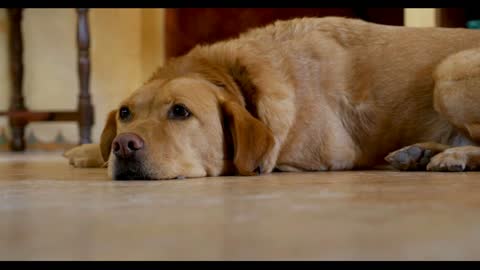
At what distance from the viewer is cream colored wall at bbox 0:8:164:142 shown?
514 centimetres

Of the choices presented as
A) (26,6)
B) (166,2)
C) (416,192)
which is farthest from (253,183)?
(26,6)

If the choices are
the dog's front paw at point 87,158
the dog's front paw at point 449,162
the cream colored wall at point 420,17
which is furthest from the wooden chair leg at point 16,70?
the dog's front paw at point 449,162

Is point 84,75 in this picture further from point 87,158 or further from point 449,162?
point 449,162

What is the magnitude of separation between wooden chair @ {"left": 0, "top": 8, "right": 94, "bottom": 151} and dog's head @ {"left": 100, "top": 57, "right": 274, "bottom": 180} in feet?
7.98

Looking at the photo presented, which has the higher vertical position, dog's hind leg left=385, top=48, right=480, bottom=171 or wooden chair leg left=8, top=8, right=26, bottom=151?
dog's hind leg left=385, top=48, right=480, bottom=171

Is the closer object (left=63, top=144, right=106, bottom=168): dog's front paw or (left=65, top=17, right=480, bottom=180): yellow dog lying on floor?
(left=65, top=17, right=480, bottom=180): yellow dog lying on floor

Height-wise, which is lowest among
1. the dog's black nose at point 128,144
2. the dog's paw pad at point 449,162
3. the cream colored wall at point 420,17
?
the dog's paw pad at point 449,162

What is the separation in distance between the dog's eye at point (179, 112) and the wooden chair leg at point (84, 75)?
2618 mm

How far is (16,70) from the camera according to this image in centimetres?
495

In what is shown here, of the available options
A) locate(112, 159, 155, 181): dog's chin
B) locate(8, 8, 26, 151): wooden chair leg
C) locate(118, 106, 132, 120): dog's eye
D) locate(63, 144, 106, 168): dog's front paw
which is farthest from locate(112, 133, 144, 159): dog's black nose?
locate(8, 8, 26, 151): wooden chair leg

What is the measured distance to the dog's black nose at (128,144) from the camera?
1946mm

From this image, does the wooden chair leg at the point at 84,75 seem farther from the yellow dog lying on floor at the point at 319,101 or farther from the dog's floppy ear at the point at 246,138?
the dog's floppy ear at the point at 246,138

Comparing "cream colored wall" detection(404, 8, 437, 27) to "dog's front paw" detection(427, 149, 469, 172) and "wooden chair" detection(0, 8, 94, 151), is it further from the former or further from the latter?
"dog's front paw" detection(427, 149, 469, 172)

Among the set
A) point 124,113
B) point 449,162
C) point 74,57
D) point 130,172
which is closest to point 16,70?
point 74,57
